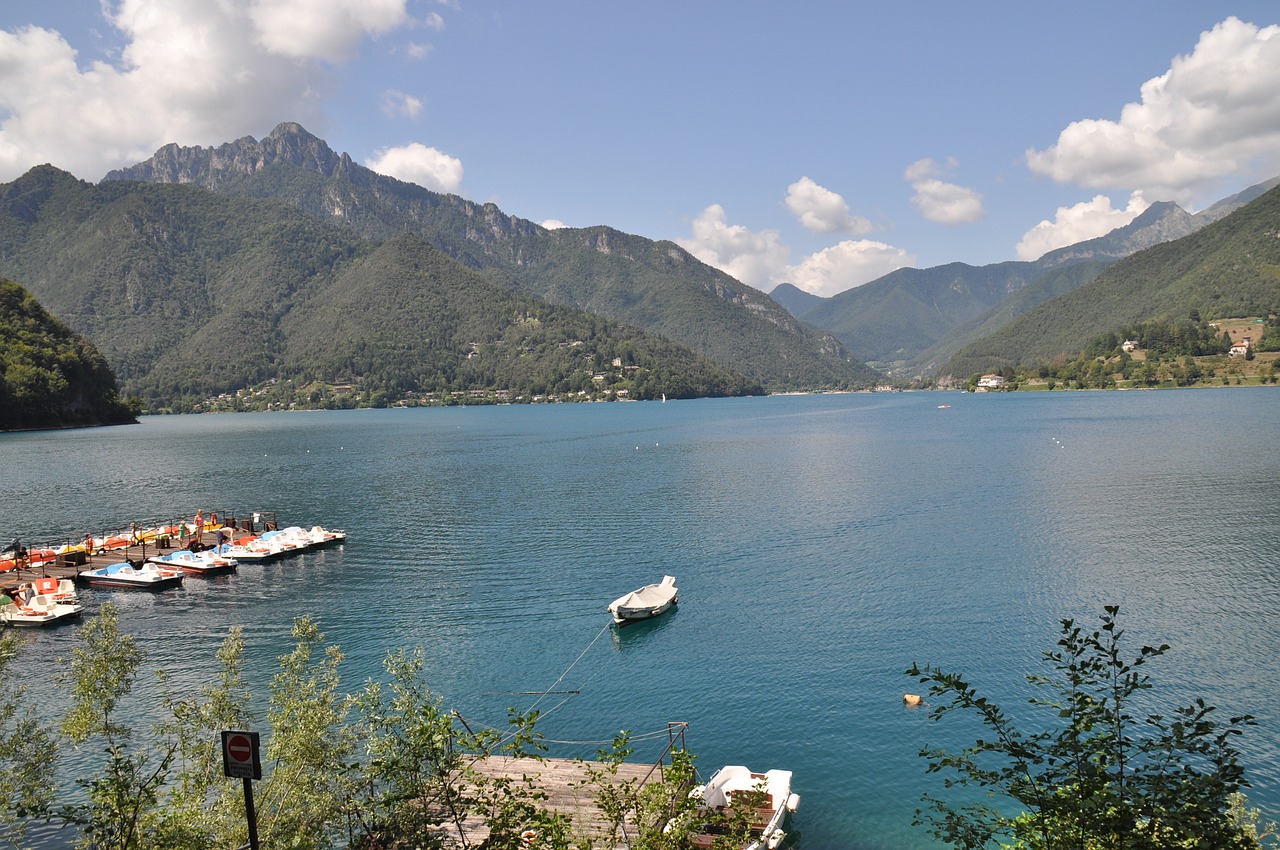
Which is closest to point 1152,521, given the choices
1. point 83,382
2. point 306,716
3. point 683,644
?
point 683,644

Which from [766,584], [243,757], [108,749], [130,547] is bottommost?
[766,584]

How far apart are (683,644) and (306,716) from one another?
24203mm

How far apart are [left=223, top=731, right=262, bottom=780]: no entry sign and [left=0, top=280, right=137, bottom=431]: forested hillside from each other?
20447cm

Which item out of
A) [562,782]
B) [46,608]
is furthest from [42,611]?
[562,782]

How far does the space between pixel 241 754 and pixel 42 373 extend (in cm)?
20954

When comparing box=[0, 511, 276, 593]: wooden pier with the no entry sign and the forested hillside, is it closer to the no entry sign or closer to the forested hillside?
the no entry sign

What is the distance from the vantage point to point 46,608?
4250cm

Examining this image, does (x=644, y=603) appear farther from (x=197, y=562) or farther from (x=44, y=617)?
(x=197, y=562)

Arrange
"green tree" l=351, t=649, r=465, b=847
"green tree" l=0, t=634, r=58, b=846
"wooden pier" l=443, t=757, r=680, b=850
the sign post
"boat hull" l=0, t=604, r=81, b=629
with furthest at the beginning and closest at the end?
"boat hull" l=0, t=604, r=81, b=629 → "wooden pier" l=443, t=757, r=680, b=850 → "green tree" l=0, t=634, r=58, b=846 → "green tree" l=351, t=649, r=465, b=847 → the sign post

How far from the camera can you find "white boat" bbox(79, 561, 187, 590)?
5028cm

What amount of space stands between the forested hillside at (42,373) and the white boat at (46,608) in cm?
16183

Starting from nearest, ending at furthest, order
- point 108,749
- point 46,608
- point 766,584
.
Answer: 1. point 108,749
2. point 46,608
3. point 766,584

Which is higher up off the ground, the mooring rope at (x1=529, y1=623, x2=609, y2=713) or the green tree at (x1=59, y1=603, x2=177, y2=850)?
the green tree at (x1=59, y1=603, x2=177, y2=850)

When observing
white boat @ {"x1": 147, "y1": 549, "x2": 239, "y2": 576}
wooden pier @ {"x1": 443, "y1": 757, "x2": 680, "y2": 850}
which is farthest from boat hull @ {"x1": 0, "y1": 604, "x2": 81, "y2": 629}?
wooden pier @ {"x1": 443, "y1": 757, "x2": 680, "y2": 850}
